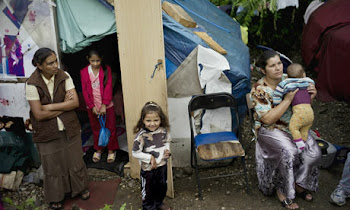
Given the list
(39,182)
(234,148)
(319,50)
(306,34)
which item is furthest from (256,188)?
(306,34)

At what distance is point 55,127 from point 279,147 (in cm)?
252

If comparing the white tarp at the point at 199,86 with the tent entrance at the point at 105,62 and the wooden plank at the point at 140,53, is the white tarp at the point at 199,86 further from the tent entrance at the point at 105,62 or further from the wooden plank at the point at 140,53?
the tent entrance at the point at 105,62

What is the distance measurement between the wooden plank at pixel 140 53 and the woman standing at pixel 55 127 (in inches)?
26.2

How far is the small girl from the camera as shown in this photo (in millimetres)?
3346

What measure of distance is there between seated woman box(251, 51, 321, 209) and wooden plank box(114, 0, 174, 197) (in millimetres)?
1144

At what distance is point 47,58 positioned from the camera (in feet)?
11.0

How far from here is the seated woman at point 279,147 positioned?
364 centimetres

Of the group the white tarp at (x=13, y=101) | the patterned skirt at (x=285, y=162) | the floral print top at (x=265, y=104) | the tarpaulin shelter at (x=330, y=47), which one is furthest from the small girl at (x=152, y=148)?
the tarpaulin shelter at (x=330, y=47)

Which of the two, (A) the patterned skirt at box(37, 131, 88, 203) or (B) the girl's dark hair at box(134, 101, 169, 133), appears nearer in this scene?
(B) the girl's dark hair at box(134, 101, 169, 133)

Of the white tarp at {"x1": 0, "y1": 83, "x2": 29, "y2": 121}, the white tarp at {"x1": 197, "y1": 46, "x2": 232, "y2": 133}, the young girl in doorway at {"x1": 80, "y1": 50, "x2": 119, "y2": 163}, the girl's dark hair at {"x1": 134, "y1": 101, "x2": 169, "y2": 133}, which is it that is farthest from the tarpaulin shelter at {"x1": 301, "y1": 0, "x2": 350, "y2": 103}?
the white tarp at {"x1": 0, "y1": 83, "x2": 29, "y2": 121}

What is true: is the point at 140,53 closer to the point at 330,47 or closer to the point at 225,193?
the point at 225,193

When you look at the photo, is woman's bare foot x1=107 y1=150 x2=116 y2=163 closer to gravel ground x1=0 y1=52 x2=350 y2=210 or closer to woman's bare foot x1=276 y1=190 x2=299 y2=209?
gravel ground x1=0 y1=52 x2=350 y2=210

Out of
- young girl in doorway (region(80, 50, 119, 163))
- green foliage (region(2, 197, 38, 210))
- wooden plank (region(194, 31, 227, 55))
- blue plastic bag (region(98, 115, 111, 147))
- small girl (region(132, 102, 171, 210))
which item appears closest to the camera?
small girl (region(132, 102, 171, 210))

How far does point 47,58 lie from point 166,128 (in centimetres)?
145
